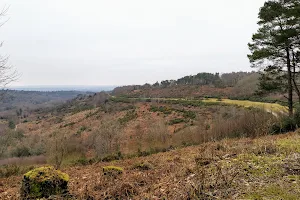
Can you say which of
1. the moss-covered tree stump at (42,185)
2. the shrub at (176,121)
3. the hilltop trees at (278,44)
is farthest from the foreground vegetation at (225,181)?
the shrub at (176,121)

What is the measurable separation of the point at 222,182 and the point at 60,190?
2.87 m

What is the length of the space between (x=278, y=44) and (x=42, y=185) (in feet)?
49.4

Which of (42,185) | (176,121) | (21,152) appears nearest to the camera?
(42,185)

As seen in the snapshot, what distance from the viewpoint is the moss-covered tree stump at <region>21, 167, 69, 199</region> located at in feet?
13.4

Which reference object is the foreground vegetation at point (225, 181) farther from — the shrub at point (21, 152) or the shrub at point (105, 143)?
the shrub at point (21, 152)

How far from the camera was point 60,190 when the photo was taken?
13.8ft

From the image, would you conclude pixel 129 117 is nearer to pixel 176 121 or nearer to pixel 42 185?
pixel 176 121

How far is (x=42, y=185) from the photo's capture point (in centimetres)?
411

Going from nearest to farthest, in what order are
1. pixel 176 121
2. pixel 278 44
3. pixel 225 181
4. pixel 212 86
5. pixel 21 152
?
pixel 225 181 < pixel 278 44 < pixel 21 152 < pixel 176 121 < pixel 212 86

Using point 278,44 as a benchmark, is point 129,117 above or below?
below

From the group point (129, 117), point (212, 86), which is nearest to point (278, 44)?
point (129, 117)

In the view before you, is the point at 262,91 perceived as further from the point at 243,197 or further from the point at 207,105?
the point at 207,105

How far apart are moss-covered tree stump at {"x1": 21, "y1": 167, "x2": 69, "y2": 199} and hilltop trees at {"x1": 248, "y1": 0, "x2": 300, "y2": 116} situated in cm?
1432

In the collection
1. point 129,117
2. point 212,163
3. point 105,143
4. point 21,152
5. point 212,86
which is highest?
point 212,86
